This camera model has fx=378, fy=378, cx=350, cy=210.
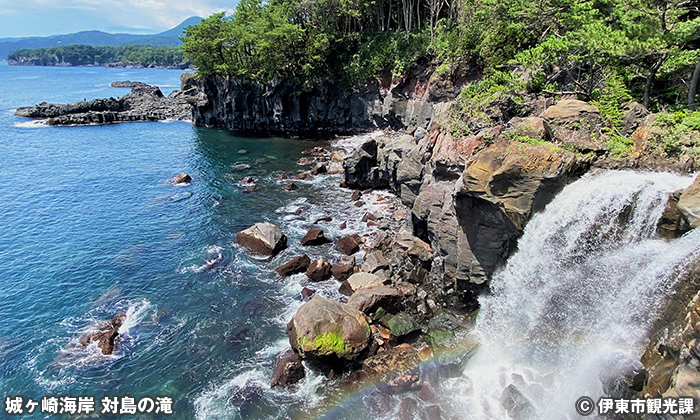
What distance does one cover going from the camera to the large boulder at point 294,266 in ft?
87.6

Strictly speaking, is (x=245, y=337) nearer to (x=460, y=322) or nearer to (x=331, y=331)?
(x=331, y=331)

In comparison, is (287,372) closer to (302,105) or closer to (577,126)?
(577,126)

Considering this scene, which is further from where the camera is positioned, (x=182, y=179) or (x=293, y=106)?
(x=293, y=106)

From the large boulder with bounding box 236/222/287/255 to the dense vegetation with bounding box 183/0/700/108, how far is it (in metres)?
20.2

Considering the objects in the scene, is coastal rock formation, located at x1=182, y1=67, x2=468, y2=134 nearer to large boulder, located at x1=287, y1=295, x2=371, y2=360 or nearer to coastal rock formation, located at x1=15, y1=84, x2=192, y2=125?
coastal rock formation, located at x1=15, y1=84, x2=192, y2=125

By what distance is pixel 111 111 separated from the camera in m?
88.4

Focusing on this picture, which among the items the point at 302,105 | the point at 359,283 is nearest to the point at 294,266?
the point at 359,283

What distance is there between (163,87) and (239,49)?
92785 millimetres

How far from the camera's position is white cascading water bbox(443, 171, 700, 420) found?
13.1 m

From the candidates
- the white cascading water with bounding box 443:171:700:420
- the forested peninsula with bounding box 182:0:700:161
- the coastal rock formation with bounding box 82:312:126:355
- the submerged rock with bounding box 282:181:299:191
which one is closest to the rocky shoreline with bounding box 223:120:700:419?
the white cascading water with bounding box 443:171:700:420

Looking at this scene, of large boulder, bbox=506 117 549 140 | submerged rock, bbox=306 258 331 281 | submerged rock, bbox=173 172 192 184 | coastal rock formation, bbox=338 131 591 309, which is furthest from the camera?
submerged rock, bbox=173 172 192 184

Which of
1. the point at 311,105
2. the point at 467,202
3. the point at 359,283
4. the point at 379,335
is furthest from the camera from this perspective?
the point at 311,105

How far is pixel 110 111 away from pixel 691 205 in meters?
104

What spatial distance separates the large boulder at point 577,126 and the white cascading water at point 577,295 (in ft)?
5.62
